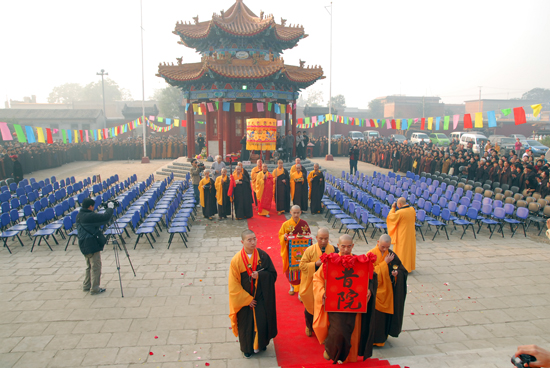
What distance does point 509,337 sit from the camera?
18.1 feet

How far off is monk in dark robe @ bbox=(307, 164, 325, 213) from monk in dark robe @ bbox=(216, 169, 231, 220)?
9.62ft

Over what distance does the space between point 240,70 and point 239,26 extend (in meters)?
2.97

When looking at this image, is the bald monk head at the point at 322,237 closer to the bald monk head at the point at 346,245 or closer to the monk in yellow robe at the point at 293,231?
the bald monk head at the point at 346,245

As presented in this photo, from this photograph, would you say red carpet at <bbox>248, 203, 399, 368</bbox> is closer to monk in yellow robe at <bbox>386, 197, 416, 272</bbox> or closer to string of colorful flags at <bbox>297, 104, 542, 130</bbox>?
monk in yellow robe at <bbox>386, 197, 416, 272</bbox>

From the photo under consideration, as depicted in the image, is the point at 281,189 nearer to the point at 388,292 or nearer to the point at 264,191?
the point at 264,191

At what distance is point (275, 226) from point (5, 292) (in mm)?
6998

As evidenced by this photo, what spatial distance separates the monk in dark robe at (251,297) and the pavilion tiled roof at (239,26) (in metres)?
16.9

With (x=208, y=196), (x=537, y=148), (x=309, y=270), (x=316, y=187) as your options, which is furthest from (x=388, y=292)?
(x=537, y=148)

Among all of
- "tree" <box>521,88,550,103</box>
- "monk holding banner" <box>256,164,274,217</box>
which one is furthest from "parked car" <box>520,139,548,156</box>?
"tree" <box>521,88,550,103</box>

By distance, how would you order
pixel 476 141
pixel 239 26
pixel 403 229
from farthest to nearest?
pixel 476 141 → pixel 239 26 → pixel 403 229

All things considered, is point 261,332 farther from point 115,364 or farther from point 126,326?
point 126,326

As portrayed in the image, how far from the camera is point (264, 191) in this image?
507 inches

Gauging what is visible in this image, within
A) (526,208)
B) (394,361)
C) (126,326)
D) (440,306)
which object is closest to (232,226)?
(126,326)

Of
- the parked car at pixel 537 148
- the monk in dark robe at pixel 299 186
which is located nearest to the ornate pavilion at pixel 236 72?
the monk in dark robe at pixel 299 186
